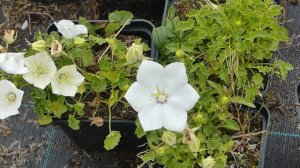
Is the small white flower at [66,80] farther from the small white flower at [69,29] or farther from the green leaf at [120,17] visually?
the green leaf at [120,17]

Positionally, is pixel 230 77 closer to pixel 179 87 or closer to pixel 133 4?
pixel 179 87

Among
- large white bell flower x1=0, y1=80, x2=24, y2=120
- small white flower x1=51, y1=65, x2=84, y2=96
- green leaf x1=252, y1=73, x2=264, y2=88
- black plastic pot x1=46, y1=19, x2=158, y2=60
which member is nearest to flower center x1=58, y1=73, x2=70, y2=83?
small white flower x1=51, y1=65, x2=84, y2=96

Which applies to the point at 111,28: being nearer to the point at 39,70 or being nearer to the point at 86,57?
the point at 86,57

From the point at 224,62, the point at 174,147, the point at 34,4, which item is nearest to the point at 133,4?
the point at 34,4

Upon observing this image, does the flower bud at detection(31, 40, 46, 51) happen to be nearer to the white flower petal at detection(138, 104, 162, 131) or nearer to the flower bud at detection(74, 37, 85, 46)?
the flower bud at detection(74, 37, 85, 46)

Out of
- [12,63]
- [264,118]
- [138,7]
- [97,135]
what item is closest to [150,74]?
[12,63]
